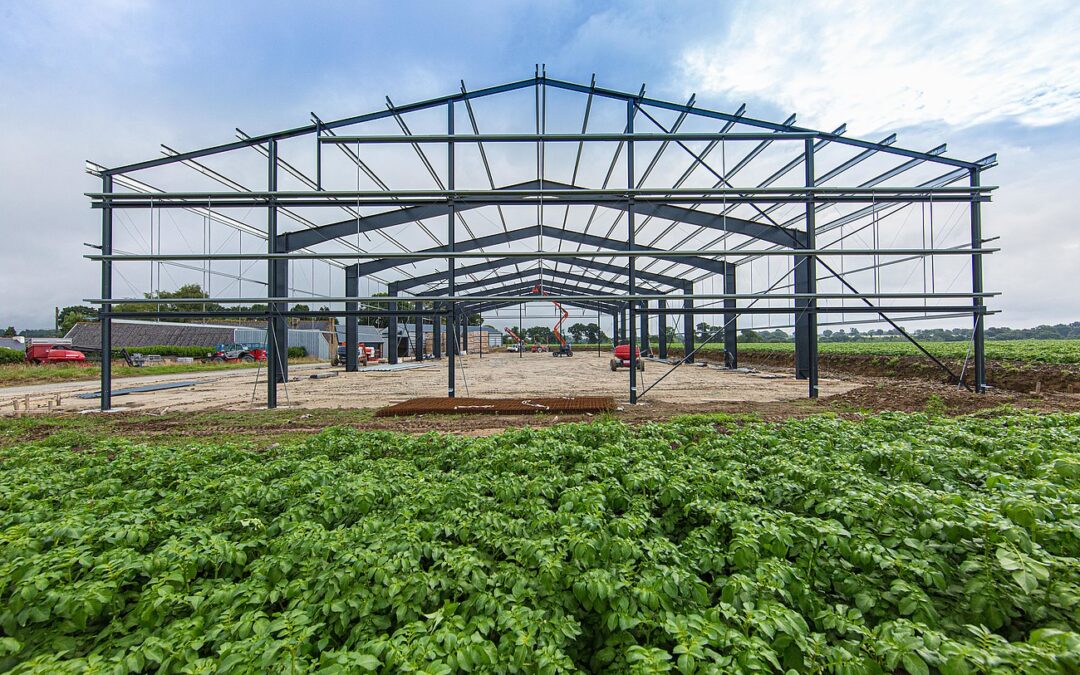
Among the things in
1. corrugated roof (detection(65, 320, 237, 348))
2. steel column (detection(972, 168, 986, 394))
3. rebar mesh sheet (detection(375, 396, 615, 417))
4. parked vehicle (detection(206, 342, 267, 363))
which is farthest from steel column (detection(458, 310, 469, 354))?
steel column (detection(972, 168, 986, 394))

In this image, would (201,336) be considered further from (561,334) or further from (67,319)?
(561,334)

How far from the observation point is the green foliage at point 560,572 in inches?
82.5

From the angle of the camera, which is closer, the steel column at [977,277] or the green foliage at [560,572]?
the green foliage at [560,572]

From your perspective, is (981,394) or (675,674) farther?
(981,394)

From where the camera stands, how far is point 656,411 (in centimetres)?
1155

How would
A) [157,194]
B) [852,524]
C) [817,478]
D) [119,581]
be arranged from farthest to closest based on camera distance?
1. [157,194]
2. [817,478]
3. [852,524]
4. [119,581]

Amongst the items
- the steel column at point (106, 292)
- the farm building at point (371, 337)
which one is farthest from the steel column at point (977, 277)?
the farm building at point (371, 337)

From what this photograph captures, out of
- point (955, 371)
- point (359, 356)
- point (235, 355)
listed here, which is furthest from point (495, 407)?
point (235, 355)

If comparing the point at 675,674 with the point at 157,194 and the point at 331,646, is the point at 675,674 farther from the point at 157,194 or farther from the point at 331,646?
the point at 157,194

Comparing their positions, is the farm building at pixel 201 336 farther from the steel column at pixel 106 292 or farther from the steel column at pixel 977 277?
the steel column at pixel 977 277

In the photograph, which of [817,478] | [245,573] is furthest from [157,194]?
[817,478]

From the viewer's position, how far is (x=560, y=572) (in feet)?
9.18

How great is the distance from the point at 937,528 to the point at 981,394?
14181 mm

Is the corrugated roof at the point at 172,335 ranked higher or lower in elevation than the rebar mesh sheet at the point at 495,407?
higher
